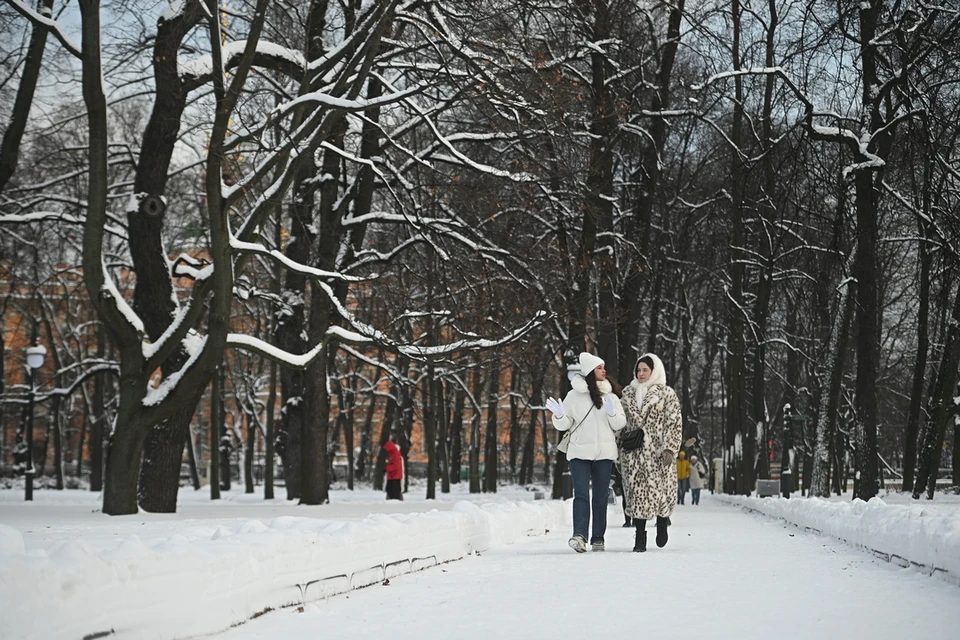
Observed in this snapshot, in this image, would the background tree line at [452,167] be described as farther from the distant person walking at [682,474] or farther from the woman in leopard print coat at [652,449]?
the distant person walking at [682,474]

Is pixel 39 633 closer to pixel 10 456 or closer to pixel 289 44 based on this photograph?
pixel 289 44

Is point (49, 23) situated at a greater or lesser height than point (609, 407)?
greater

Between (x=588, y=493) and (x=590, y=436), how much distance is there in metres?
0.54

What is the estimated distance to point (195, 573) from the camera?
6.20 m

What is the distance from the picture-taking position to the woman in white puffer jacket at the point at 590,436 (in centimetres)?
1201

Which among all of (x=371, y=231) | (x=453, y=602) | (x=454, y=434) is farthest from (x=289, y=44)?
(x=454, y=434)

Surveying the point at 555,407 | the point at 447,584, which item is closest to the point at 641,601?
the point at 447,584

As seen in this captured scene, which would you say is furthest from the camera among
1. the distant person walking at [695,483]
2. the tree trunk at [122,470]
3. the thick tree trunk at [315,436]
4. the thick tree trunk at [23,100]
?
the distant person walking at [695,483]

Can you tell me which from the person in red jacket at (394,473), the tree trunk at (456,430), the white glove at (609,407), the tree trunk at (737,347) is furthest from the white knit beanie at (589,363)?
the tree trunk at (456,430)

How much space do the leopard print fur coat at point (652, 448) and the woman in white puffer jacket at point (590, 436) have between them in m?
0.47

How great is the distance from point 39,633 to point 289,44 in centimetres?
1722

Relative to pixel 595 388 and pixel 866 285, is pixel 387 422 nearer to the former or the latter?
pixel 866 285

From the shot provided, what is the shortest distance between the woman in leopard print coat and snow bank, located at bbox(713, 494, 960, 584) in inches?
74.6

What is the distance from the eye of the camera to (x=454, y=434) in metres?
54.0
